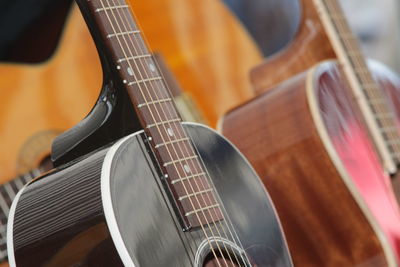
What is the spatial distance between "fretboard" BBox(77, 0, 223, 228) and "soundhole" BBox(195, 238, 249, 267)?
0.10 feet

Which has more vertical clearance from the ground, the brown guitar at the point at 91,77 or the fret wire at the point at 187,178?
the brown guitar at the point at 91,77

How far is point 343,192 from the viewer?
3.84 ft

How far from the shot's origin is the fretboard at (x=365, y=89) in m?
1.34

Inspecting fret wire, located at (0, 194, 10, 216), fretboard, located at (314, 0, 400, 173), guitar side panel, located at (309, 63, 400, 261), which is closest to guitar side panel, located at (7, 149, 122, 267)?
fret wire, located at (0, 194, 10, 216)

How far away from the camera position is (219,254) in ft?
2.94

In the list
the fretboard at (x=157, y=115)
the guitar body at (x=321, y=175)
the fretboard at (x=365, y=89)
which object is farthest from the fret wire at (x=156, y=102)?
the fretboard at (x=365, y=89)

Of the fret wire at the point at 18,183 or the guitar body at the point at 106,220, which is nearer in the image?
the guitar body at the point at 106,220

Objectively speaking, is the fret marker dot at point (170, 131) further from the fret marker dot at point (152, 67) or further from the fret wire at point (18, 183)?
the fret wire at point (18, 183)

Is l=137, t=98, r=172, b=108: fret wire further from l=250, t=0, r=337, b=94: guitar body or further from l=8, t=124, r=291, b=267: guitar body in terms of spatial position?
l=250, t=0, r=337, b=94: guitar body

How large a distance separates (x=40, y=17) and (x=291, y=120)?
0.68 m

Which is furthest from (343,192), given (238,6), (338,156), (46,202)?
(238,6)

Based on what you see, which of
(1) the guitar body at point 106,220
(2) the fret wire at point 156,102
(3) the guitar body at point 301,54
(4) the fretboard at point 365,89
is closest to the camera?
(1) the guitar body at point 106,220

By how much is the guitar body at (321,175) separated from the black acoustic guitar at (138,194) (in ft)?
0.70

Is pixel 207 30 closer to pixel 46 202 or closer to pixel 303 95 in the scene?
pixel 303 95
